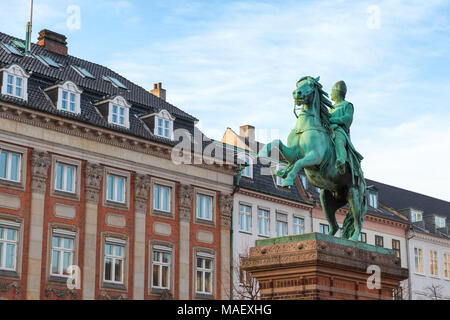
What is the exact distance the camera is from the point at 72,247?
38.7 meters

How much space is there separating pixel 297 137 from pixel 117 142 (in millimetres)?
27213

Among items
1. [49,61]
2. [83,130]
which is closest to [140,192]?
[83,130]

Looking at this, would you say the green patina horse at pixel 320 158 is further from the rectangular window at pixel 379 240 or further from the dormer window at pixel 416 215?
the dormer window at pixel 416 215

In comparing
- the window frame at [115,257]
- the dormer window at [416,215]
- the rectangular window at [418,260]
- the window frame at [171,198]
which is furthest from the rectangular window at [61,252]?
the dormer window at [416,215]

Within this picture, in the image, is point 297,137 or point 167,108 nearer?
point 297,137

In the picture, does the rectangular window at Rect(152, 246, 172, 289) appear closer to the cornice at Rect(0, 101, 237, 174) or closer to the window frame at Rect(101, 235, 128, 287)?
the window frame at Rect(101, 235, 128, 287)

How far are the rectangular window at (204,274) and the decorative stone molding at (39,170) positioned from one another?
33.7 ft

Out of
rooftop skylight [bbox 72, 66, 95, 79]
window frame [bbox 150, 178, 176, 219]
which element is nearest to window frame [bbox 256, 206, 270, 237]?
window frame [bbox 150, 178, 176, 219]

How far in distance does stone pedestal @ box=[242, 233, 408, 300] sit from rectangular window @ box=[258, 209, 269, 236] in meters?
33.5

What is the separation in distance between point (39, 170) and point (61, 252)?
12.5 ft

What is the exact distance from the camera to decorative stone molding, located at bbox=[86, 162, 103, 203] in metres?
39.8

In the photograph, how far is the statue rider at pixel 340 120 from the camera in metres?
A: 15.2
